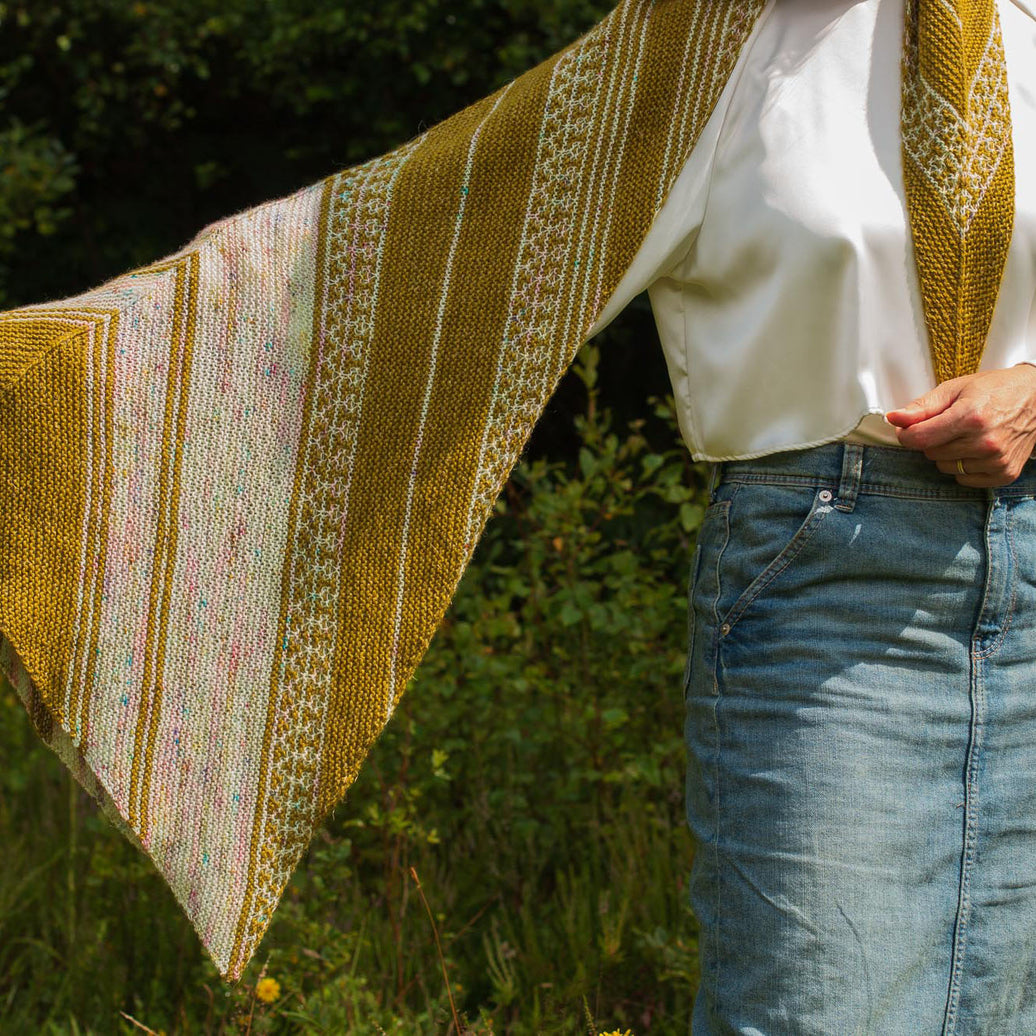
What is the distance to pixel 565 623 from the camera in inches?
98.8

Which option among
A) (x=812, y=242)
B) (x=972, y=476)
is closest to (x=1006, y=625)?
(x=972, y=476)

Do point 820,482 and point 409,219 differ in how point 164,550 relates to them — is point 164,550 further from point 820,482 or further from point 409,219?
point 820,482

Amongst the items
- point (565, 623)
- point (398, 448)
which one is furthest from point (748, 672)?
point (565, 623)

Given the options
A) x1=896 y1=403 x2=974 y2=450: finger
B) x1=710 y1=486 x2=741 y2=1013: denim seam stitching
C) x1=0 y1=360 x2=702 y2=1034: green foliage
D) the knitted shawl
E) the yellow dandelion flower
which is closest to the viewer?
x1=896 y1=403 x2=974 y2=450: finger

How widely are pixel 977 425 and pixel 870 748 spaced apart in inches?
13.5

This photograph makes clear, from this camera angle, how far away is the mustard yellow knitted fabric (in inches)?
49.9

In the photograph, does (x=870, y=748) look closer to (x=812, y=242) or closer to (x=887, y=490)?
(x=887, y=490)

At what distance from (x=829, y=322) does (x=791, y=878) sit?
571 mm

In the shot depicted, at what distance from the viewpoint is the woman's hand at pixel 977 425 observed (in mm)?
1230

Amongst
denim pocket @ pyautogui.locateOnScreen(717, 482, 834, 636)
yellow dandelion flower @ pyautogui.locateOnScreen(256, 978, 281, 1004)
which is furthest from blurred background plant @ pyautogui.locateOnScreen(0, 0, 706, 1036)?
denim pocket @ pyautogui.locateOnScreen(717, 482, 834, 636)

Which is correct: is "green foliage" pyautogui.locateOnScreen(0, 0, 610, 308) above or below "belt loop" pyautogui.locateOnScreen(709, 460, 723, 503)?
above

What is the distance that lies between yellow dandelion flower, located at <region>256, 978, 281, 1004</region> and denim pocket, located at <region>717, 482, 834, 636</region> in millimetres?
1096

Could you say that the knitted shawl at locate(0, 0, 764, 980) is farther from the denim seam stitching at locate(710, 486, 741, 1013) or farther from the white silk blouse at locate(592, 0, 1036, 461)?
the denim seam stitching at locate(710, 486, 741, 1013)

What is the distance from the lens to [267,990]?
1991 mm
